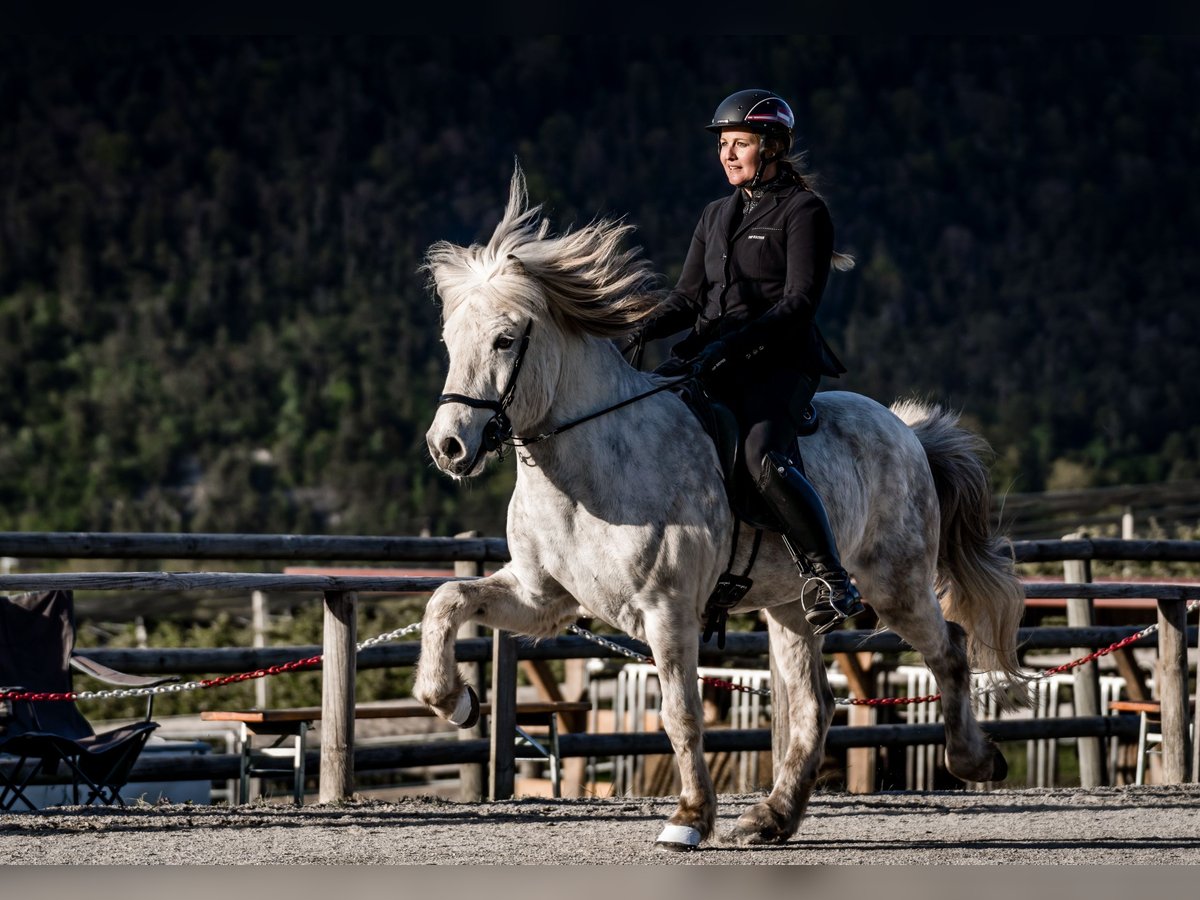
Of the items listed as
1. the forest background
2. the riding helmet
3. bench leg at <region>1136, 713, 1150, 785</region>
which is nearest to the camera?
the riding helmet

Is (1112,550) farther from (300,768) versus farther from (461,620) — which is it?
(461,620)

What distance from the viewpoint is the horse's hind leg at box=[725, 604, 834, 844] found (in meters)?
5.35

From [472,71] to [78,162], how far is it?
9.37 m

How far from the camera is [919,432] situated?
21.5 ft

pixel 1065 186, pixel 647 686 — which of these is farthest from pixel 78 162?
pixel 647 686

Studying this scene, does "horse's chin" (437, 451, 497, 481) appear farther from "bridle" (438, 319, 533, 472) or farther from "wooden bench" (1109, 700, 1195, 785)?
"wooden bench" (1109, 700, 1195, 785)

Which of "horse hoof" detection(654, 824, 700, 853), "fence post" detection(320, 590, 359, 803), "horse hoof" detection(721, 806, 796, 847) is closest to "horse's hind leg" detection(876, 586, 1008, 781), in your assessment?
"horse hoof" detection(721, 806, 796, 847)

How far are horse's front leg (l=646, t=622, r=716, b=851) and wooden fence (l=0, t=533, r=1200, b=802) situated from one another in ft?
6.37

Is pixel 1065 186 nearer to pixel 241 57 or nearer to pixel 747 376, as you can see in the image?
pixel 241 57

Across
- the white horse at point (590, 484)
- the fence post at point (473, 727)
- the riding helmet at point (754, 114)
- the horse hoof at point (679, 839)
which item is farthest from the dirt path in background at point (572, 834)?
the riding helmet at point (754, 114)

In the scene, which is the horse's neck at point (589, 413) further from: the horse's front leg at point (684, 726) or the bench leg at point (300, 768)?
the bench leg at point (300, 768)

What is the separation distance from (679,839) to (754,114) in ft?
7.98

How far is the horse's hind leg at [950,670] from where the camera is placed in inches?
227

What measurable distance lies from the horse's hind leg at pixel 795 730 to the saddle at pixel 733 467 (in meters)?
0.63
